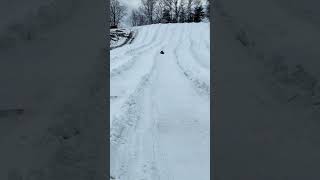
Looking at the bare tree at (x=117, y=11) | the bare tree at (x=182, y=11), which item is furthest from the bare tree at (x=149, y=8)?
the bare tree at (x=182, y=11)

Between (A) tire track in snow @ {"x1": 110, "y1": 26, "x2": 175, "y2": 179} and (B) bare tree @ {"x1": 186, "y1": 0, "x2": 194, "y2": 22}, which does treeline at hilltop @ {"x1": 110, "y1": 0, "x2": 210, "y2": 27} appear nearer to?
(B) bare tree @ {"x1": 186, "y1": 0, "x2": 194, "y2": 22}

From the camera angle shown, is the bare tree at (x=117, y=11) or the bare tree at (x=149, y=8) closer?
the bare tree at (x=117, y=11)

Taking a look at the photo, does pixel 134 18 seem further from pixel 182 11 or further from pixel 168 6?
pixel 182 11

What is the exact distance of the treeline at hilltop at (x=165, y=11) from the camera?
43400 mm

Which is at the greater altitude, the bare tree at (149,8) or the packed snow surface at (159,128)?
the bare tree at (149,8)

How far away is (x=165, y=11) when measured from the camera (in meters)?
50.2

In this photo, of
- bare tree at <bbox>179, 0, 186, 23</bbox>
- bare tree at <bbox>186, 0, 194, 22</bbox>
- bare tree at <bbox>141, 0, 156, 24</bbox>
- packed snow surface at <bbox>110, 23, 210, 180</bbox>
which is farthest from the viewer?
bare tree at <bbox>141, 0, 156, 24</bbox>

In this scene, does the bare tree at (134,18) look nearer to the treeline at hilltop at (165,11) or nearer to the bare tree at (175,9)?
the treeline at hilltop at (165,11)

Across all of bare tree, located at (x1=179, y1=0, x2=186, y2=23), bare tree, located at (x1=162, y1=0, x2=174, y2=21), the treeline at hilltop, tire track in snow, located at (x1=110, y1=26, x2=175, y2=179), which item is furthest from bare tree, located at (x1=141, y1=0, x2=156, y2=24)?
tire track in snow, located at (x1=110, y1=26, x2=175, y2=179)

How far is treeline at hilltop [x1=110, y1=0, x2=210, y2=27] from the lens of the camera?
142ft

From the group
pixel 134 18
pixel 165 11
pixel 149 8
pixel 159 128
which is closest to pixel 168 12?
pixel 165 11

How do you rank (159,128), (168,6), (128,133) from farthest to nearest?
(168,6), (159,128), (128,133)
